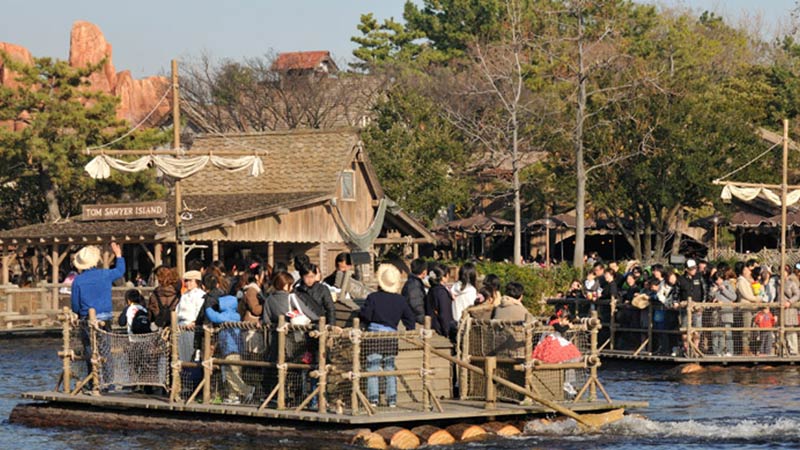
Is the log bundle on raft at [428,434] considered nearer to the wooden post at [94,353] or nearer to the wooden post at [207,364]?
the wooden post at [207,364]

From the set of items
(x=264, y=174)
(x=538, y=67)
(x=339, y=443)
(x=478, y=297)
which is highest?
(x=538, y=67)

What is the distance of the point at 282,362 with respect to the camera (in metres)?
18.3

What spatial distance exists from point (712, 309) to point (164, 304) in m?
11.8

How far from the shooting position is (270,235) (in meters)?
43.9

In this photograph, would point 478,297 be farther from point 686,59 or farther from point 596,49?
point 686,59

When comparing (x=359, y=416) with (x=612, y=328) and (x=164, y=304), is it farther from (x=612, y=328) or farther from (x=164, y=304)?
(x=612, y=328)

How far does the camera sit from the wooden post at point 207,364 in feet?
63.4

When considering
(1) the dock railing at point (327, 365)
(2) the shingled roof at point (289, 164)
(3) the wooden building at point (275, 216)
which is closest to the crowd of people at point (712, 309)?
(1) the dock railing at point (327, 365)

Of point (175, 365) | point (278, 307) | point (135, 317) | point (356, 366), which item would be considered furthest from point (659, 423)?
point (135, 317)

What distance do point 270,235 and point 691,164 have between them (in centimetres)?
2012

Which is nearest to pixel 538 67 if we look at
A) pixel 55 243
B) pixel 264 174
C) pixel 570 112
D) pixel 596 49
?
pixel 596 49

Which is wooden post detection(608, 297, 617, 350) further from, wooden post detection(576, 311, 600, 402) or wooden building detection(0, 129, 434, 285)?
wooden building detection(0, 129, 434, 285)

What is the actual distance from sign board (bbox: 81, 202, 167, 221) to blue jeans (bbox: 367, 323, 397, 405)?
78.9 feet

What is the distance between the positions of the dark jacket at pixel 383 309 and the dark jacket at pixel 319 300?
0.38m
